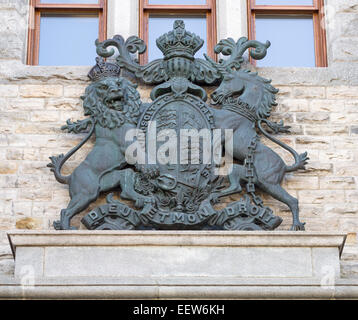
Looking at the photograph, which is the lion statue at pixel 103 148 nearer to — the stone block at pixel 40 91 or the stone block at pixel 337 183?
the stone block at pixel 40 91

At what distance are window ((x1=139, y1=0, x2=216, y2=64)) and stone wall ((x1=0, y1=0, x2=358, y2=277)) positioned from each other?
0.81 metres

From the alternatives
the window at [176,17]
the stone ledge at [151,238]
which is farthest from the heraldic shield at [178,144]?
the window at [176,17]

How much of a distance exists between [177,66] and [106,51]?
0.73 m

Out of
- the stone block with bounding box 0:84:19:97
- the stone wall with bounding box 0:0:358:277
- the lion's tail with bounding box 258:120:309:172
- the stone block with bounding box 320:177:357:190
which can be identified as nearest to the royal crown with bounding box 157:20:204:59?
the stone wall with bounding box 0:0:358:277

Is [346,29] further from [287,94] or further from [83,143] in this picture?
[83,143]

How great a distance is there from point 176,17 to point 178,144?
189 cm

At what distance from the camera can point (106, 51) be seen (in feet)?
33.9

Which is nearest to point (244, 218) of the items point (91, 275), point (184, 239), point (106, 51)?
point (184, 239)

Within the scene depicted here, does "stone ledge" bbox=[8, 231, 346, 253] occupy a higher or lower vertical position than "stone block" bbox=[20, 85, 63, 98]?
lower

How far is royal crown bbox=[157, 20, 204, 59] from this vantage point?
10258 mm

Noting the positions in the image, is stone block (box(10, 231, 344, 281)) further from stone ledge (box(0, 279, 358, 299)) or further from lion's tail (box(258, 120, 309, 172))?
lion's tail (box(258, 120, 309, 172))

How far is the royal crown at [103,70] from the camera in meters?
10.3

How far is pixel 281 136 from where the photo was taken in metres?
10.2

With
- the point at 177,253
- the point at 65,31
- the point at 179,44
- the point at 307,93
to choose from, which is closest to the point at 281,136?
the point at 307,93
